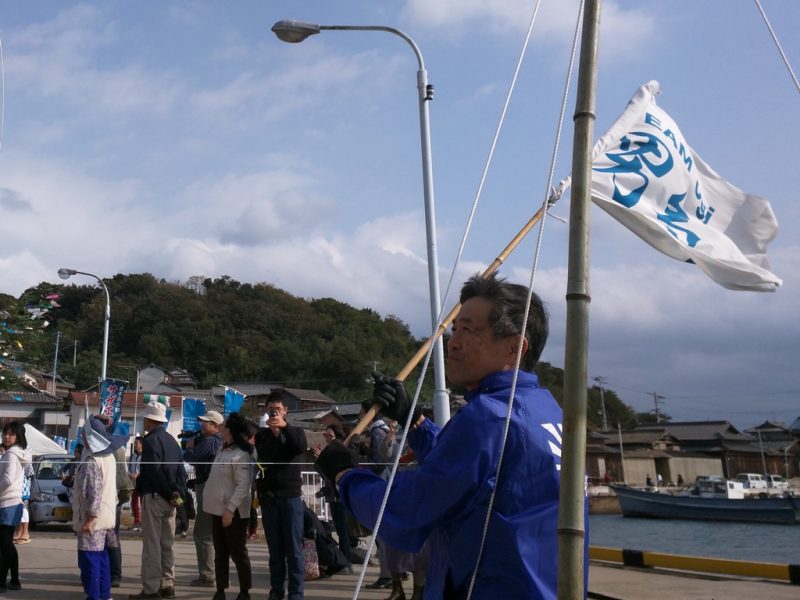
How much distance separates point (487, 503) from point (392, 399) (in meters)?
1.19

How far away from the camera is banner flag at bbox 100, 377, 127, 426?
17.7 metres

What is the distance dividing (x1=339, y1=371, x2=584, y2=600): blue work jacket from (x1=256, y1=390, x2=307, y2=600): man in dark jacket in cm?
499

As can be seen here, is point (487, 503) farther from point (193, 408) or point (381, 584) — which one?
point (193, 408)

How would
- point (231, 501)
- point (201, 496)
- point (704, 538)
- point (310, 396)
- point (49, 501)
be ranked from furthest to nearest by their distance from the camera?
point (310, 396) < point (704, 538) < point (49, 501) < point (201, 496) < point (231, 501)

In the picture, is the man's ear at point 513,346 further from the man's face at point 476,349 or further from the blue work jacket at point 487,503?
the blue work jacket at point 487,503

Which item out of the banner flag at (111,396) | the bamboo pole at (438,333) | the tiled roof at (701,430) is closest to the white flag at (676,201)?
the bamboo pole at (438,333)

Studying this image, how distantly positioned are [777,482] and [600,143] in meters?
80.0

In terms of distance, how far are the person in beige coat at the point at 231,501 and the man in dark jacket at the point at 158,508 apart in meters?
0.71

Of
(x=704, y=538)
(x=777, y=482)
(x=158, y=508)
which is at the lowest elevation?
(x=704, y=538)

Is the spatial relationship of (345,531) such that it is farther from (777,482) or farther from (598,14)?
(777,482)

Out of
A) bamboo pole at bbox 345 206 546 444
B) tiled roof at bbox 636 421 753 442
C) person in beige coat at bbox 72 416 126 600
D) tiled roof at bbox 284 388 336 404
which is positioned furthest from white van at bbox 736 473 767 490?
bamboo pole at bbox 345 206 546 444

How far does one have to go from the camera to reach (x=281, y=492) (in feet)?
25.2

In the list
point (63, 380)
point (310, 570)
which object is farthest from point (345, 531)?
point (63, 380)

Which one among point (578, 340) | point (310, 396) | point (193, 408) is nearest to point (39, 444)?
point (193, 408)
